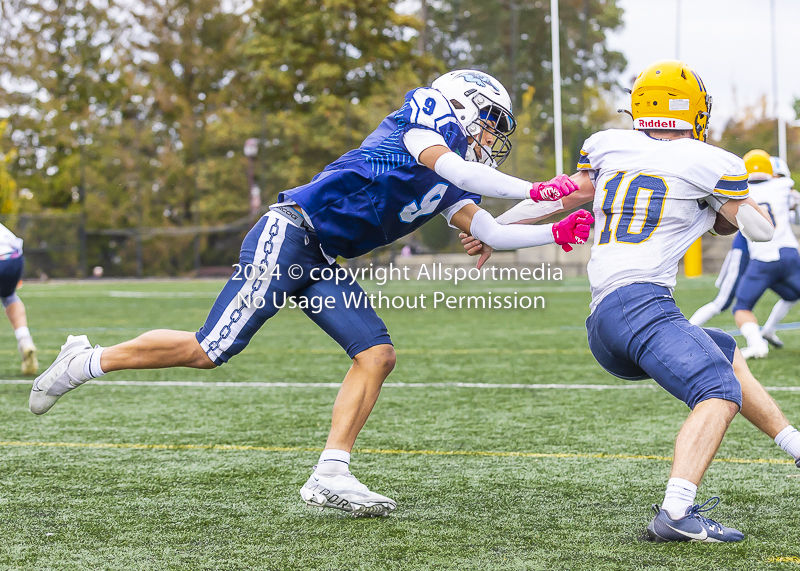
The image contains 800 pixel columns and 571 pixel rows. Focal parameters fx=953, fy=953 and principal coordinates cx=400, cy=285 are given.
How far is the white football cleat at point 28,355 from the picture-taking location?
23.4 feet

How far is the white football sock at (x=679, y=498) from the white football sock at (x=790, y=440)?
572 mm

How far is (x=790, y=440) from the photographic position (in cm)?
328

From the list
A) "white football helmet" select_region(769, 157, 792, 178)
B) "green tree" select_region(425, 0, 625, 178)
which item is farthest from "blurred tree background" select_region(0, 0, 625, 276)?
"white football helmet" select_region(769, 157, 792, 178)

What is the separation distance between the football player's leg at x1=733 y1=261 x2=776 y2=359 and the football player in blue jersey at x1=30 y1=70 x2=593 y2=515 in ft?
16.1

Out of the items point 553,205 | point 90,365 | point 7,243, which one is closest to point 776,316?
point 553,205

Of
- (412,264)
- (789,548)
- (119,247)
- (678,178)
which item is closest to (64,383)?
(678,178)

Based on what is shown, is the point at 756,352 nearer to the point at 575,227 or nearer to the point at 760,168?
the point at 760,168

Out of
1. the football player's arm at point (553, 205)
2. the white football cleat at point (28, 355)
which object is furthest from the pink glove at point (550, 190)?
the white football cleat at point (28, 355)

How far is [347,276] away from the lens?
3.72 m

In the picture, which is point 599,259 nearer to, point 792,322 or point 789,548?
point 789,548

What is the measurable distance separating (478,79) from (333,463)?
1.53 m

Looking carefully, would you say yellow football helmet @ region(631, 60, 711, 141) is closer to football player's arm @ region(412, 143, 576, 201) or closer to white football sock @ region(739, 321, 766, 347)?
football player's arm @ region(412, 143, 576, 201)

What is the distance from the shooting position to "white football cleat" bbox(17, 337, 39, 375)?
712 centimetres

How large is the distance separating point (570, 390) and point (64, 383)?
3480mm
